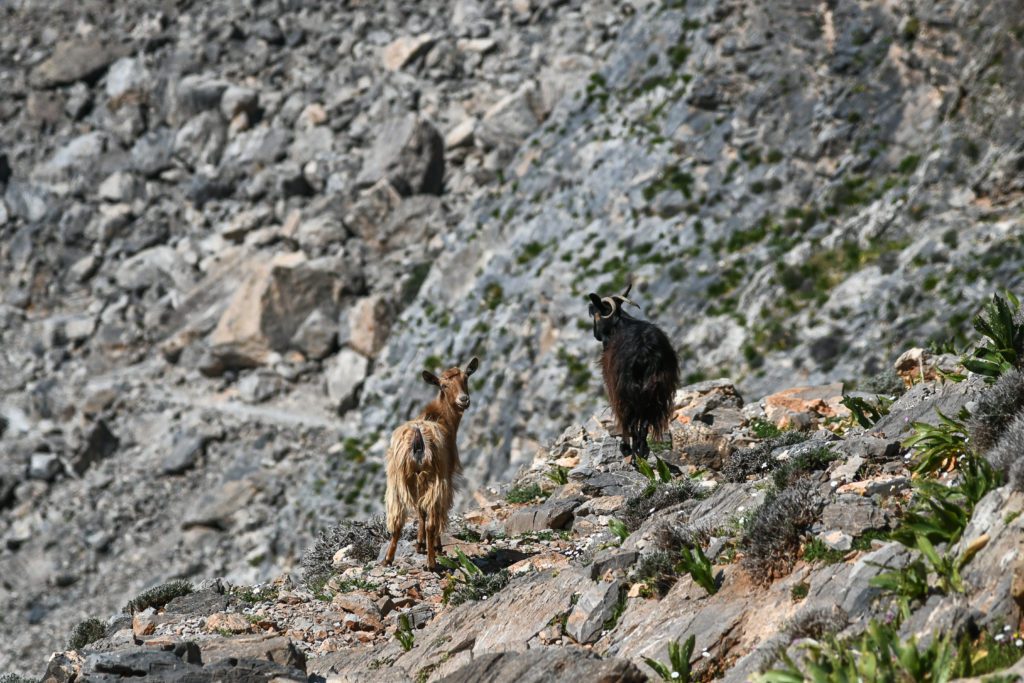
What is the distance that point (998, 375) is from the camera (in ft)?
35.7

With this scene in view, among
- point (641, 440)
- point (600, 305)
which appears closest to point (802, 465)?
point (641, 440)

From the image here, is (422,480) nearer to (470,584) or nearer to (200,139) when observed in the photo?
(470,584)

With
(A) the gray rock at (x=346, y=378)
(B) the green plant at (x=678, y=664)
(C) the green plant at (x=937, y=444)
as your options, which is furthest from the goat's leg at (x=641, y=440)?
(A) the gray rock at (x=346, y=378)

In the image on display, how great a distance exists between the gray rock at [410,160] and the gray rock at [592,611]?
142ft

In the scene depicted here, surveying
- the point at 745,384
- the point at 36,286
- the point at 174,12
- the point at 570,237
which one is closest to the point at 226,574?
the point at 570,237

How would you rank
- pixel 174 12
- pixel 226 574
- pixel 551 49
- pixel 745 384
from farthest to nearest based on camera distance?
pixel 174 12 < pixel 551 49 < pixel 226 574 < pixel 745 384

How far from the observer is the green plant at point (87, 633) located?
1372cm

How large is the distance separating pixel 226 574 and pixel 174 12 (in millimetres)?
38806

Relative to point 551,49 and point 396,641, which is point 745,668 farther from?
point 551,49

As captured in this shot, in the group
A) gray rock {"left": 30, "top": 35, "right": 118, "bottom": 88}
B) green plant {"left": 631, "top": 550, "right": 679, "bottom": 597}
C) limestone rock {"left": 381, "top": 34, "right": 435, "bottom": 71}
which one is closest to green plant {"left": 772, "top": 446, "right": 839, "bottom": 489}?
green plant {"left": 631, "top": 550, "right": 679, "bottom": 597}

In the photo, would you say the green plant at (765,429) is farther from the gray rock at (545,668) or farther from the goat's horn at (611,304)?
the gray rock at (545,668)

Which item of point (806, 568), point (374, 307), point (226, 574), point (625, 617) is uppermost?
point (806, 568)

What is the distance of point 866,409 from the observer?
14.4 metres

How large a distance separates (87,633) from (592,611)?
24.2ft
